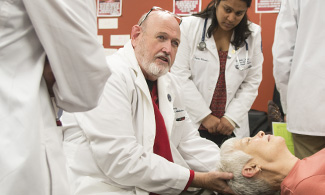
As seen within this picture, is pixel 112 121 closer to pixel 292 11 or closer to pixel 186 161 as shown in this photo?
pixel 186 161

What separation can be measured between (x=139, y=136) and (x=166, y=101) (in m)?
0.32

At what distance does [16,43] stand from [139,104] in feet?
2.75

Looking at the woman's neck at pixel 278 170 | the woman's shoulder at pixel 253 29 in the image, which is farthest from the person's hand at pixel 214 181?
the woman's shoulder at pixel 253 29

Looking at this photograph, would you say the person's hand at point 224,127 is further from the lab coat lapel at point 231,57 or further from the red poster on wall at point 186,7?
the red poster on wall at point 186,7

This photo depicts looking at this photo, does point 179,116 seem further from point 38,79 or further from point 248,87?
point 38,79

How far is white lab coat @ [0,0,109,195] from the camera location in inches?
28.8

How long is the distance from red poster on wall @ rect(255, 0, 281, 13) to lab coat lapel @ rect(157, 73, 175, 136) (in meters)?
A: 1.81

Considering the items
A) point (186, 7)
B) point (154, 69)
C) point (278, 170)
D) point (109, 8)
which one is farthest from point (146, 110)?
point (109, 8)

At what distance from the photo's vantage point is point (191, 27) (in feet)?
7.74

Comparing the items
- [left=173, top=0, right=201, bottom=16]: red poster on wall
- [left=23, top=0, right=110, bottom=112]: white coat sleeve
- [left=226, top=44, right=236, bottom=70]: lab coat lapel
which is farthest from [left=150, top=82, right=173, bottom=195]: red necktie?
[left=173, top=0, right=201, bottom=16]: red poster on wall

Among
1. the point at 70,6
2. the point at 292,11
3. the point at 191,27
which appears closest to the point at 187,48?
the point at 191,27

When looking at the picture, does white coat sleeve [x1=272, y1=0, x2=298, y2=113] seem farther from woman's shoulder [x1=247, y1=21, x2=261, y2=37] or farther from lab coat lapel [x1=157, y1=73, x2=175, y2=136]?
lab coat lapel [x1=157, y1=73, x2=175, y2=136]

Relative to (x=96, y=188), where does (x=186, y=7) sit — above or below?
above

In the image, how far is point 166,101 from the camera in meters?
1.77
